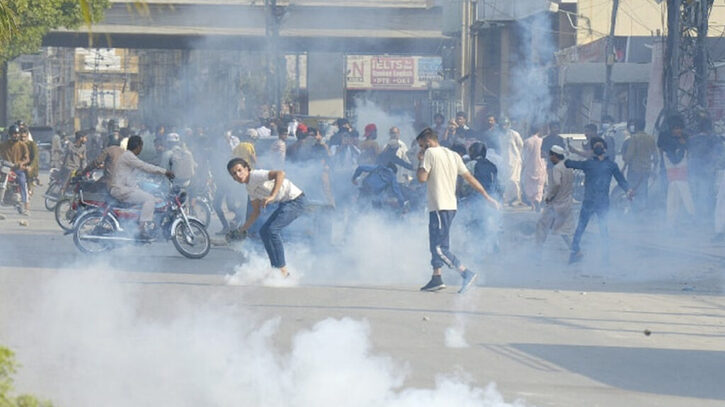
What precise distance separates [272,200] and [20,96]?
12451cm

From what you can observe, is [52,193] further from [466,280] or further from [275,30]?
[275,30]

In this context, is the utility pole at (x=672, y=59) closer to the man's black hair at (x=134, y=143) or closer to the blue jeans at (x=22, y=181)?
the man's black hair at (x=134, y=143)

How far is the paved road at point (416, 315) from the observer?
768cm

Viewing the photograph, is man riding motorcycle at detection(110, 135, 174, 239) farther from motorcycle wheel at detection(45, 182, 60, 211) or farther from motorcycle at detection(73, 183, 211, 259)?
motorcycle wheel at detection(45, 182, 60, 211)

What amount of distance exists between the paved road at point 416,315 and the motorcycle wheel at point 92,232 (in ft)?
0.83

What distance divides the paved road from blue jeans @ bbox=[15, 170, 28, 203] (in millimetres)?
5560

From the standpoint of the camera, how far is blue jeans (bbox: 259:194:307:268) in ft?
41.2

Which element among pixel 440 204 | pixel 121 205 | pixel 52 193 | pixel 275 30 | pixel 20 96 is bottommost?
pixel 20 96

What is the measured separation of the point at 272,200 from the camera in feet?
40.5

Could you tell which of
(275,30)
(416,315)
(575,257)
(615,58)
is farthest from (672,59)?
(275,30)

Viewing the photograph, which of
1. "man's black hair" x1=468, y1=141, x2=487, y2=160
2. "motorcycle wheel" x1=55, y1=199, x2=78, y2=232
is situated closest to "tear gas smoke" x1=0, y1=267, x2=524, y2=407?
"man's black hair" x1=468, y1=141, x2=487, y2=160

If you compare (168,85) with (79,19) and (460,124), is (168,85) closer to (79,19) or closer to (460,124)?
(79,19)

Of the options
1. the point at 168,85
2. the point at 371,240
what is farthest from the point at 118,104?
the point at 371,240

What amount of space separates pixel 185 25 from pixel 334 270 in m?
37.2
